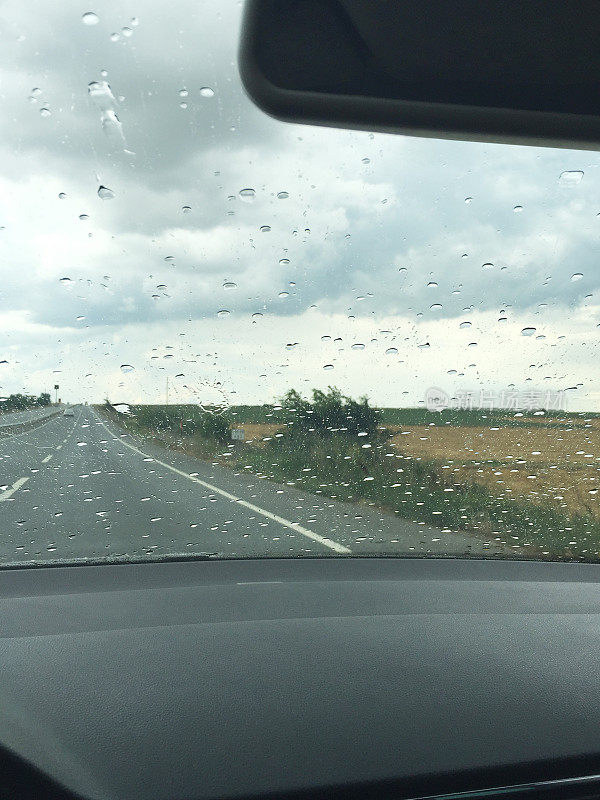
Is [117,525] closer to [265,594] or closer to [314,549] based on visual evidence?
[314,549]

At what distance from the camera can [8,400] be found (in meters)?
5.11

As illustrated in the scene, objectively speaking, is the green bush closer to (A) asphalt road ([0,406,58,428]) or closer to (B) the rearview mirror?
(A) asphalt road ([0,406,58,428])

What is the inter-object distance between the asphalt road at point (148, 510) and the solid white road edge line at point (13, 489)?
0.06ft

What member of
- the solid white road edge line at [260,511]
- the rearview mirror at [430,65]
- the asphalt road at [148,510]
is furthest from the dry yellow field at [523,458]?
the rearview mirror at [430,65]

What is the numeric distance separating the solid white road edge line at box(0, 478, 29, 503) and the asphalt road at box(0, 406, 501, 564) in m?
0.02

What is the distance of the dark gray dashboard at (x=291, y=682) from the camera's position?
9.00 ft

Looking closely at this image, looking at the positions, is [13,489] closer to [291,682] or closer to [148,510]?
[148,510]

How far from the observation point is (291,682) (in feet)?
11.1

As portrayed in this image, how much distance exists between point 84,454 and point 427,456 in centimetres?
302

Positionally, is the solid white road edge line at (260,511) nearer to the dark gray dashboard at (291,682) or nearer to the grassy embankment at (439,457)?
the grassy embankment at (439,457)

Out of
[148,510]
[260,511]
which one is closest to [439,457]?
[260,511]

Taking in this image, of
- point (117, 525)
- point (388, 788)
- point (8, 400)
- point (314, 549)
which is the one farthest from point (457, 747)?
point (117, 525)

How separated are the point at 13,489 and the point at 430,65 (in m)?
5.75

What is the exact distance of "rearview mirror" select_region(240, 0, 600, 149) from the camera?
256cm
